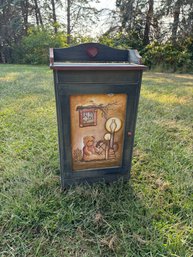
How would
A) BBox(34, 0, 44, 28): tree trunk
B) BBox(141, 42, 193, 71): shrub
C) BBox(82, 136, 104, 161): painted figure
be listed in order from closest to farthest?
BBox(82, 136, 104, 161): painted figure → BBox(141, 42, 193, 71): shrub → BBox(34, 0, 44, 28): tree trunk

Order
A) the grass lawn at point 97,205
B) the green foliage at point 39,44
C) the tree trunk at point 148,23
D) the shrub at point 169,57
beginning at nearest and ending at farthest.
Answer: the grass lawn at point 97,205 → the shrub at point 169,57 → the tree trunk at point 148,23 → the green foliage at point 39,44

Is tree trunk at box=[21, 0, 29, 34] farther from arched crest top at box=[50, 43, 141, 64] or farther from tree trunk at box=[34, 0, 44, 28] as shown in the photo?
arched crest top at box=[50, 43, 141, 64]

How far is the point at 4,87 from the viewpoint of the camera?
3.52m

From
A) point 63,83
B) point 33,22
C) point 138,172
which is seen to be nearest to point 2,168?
point 63,83

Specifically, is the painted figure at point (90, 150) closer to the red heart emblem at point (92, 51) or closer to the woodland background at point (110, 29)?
the red heart emblem at point (92, 51)

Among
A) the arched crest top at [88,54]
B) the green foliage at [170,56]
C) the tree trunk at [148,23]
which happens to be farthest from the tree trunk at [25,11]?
the arched crest top at [88,54]

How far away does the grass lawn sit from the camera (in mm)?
848

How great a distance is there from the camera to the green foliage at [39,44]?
9.13m

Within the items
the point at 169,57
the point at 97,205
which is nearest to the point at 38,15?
the point at 169,57

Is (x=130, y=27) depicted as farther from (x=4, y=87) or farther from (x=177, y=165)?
(x=177, y=165)

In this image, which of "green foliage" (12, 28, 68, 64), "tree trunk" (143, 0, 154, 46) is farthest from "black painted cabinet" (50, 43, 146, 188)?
"green foliage" (12, 28, 68, 64)

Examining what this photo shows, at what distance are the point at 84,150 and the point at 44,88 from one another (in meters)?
2.75

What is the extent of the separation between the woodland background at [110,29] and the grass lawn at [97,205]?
20.9 feet

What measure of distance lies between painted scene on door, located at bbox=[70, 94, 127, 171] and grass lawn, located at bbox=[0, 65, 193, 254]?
0.17 meters
